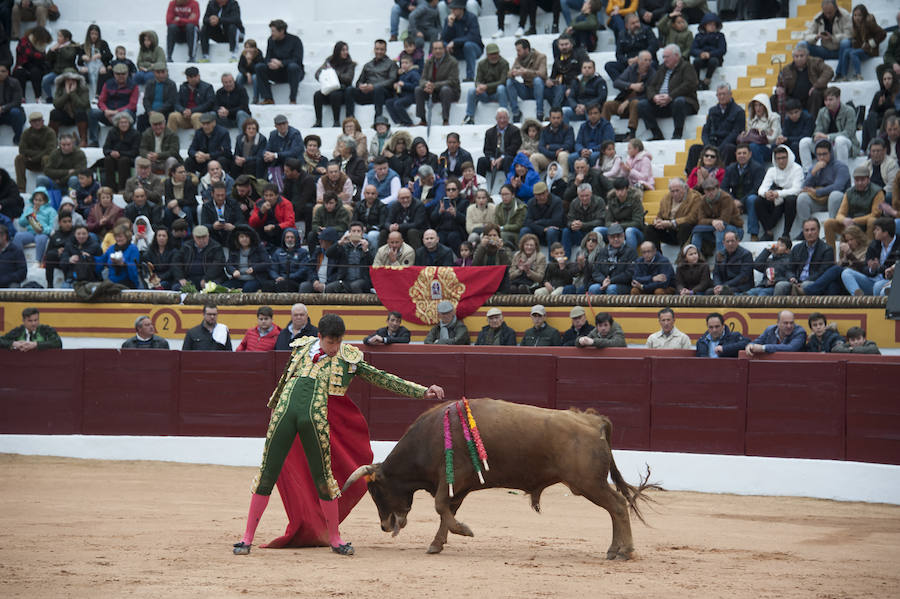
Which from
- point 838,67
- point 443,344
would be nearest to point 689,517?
point 443,344

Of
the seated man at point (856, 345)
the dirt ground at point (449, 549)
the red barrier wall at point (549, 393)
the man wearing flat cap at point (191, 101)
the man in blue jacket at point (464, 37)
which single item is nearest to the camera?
the dirt ground at point (449, 549)

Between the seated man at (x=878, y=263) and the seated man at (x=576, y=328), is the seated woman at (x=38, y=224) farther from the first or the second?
the seated man at (x=878, y=263)

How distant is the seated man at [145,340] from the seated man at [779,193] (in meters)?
6.46

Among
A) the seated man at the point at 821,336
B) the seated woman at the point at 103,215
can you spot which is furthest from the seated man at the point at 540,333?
the seated woman at the point at 103,215

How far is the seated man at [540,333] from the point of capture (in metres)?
11.5

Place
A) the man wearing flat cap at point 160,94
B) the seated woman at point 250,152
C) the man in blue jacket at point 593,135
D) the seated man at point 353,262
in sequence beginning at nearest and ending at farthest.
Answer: the seated man at point 353,262, the man in blue jacket at point 593,135, the seated woman at point 250,152, the man wearing flat cap at point 160,94

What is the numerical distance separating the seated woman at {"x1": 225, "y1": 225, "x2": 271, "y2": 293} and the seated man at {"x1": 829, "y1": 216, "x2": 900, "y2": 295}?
622 centimetres

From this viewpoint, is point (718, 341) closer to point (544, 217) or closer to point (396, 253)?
point (544, 217)

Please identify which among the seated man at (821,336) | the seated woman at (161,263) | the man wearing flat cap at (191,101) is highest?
the man wearing flat cap at (191,101)

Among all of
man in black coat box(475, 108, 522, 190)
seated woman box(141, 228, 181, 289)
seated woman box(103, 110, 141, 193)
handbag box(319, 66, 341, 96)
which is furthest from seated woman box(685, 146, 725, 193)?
seated woman box(103, 110, 141, 193)

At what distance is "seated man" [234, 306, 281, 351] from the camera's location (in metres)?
11.9

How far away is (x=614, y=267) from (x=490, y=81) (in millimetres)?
4845

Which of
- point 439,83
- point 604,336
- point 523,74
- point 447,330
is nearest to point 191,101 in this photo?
point 439,83

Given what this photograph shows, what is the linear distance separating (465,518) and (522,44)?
27.6 ft
